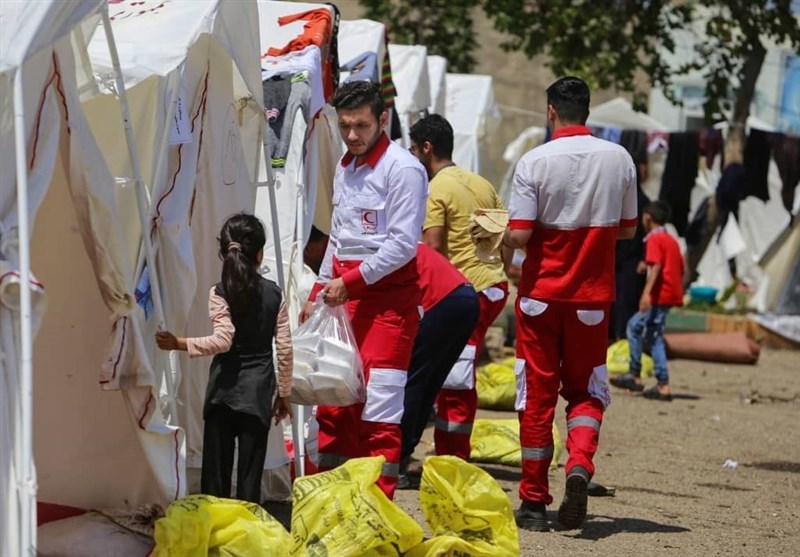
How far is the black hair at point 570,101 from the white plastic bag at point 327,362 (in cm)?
141

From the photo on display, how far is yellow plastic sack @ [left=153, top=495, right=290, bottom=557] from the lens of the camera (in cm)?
474

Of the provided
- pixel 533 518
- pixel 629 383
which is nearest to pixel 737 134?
pixel 629 383

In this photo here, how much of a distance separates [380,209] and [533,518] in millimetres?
1561

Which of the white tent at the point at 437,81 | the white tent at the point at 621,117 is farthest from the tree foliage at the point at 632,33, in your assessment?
the white tent at the point at 437,81

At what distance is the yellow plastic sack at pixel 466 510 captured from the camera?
204 inches

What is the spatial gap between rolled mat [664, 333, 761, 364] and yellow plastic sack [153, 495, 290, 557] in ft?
34.6

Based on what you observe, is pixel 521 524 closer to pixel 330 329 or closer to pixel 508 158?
pixel 330 329

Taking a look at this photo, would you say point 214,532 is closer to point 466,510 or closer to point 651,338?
point 466,510

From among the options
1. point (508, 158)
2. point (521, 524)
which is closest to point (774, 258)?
point (508, 158)

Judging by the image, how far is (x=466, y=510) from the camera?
5.25m

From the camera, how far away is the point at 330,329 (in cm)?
589

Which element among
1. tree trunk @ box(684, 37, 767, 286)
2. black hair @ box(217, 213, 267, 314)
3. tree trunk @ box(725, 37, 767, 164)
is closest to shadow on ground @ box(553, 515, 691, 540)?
black hair @ box(217, 213, 267, 314)

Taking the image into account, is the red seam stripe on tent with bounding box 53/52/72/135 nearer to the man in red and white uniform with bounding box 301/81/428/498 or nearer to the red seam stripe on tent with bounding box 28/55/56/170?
the red seam stripe on tent with bounding box 28/55/56/170

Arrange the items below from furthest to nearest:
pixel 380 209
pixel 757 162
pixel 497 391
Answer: pixel 757 162 → pixel 497 391 → pixel 380 209
